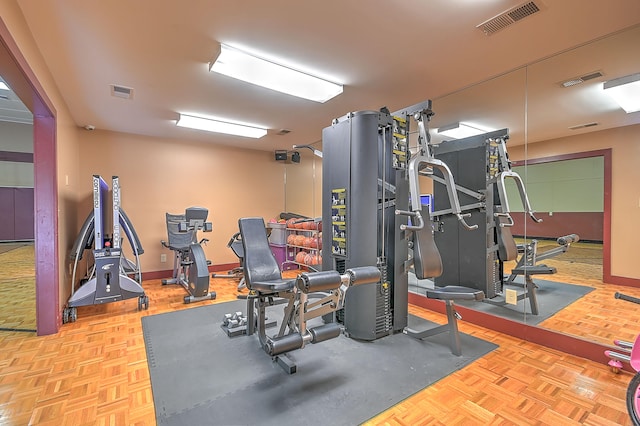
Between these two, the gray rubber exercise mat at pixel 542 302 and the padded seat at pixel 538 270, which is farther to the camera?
the padded seat at pixel 538 270

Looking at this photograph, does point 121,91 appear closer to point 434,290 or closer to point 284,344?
point 284,344

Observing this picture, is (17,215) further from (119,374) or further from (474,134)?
(474,134)

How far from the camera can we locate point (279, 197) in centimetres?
705

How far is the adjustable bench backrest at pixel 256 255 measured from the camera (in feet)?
9.44

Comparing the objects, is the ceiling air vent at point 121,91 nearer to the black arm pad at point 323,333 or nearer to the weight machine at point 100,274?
the weight machine at point 100,274

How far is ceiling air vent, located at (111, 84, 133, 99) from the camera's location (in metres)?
3.30

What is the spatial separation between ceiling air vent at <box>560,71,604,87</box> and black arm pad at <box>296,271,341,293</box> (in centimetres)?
309

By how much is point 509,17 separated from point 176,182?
220 inches

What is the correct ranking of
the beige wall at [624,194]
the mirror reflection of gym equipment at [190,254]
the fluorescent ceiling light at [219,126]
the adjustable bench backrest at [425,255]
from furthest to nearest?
the fluorescent ceiling light at [219,126] < the mirror reflection of gym equipment at [190,254] < the adjustable bench backrest at [425,255] < the beige wall at [624,194]

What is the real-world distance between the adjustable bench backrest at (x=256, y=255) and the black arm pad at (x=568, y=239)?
2.96 meters

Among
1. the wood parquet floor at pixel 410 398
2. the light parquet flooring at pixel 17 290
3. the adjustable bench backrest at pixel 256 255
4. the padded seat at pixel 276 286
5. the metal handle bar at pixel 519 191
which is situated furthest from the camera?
the light parquet flooring at pixel 17 290

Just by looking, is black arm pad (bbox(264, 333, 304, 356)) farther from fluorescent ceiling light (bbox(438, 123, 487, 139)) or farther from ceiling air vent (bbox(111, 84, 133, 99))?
fluorescent ceiling light (bbox(438, 123, 487, 139))

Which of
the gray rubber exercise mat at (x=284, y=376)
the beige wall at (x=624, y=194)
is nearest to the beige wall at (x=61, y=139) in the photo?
the gray rubber exercise mat at (x=284, y=376)

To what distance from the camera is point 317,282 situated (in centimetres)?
196
